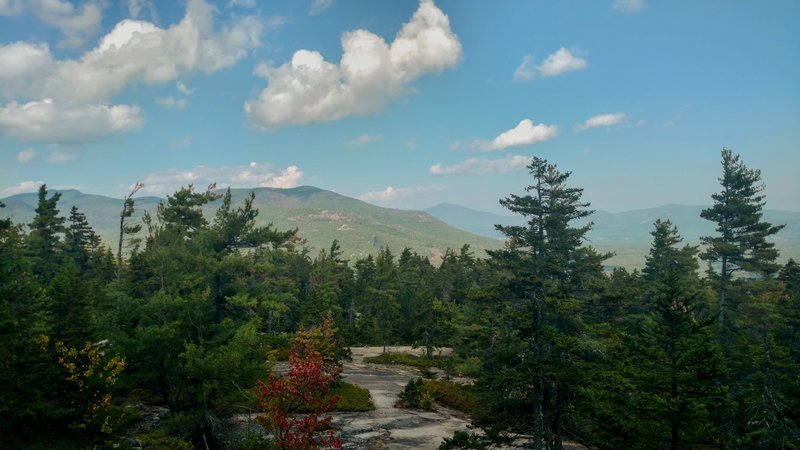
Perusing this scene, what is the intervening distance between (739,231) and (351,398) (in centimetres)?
4066

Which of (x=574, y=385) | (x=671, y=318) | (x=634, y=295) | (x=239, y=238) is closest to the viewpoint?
(x=671, y=318)

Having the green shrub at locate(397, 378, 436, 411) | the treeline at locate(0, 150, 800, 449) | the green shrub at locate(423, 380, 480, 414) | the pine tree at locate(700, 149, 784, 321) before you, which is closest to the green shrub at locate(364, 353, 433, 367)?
the treeline at locate(0, 150, 800, 449)

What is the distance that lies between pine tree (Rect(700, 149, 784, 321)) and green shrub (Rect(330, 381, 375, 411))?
1351 inches

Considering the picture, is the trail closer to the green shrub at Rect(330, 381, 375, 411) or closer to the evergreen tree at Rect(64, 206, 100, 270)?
the green shrub at Rect(330, 381, 375, 411)

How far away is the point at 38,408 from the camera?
14.9 m

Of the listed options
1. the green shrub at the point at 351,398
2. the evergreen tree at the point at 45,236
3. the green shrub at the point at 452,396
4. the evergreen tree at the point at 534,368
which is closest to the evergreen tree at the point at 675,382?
the evergreen tree at the point at 534,368

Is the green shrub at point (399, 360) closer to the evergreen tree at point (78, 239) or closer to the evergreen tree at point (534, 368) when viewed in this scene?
the evergreen tree at point (534, 368)

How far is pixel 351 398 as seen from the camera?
28.8m

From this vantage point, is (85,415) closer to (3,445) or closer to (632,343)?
(3,445)

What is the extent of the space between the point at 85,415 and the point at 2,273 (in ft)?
38.0

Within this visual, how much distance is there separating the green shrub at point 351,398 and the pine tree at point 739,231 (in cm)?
3431

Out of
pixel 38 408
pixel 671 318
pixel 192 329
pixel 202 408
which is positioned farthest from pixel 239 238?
pixel 671 318

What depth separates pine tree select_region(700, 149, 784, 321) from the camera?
137 ft

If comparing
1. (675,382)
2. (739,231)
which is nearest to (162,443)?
(675,382)
